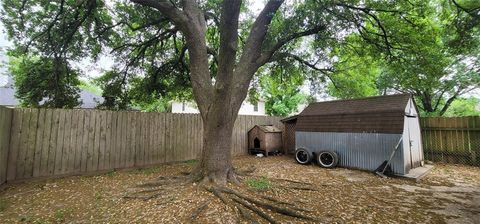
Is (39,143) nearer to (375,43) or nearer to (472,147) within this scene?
(375,43)

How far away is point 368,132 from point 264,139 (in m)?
4.30

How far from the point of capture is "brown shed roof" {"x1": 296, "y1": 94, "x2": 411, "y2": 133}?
22.5 feet

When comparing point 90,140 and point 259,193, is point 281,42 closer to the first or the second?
point 259,193

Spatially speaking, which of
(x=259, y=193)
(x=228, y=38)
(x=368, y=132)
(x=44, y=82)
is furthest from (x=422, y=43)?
(x=44, y=82)

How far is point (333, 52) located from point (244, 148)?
5586 mm

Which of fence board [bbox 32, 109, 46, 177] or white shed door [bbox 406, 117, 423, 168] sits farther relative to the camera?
white shed door [bbox 406, 117, 423, 168]

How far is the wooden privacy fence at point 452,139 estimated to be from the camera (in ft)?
26.1

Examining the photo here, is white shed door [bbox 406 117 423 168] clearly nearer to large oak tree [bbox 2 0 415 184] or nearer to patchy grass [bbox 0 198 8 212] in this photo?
large oak tree [bbox 2 0 415 184]

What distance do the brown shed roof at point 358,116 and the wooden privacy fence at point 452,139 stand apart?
9.45 ft

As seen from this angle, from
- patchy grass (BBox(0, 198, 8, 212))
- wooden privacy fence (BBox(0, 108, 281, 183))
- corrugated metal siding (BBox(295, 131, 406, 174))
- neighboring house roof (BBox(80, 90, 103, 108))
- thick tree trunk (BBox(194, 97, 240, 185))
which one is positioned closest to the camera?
patchy grass (BBox(0, 198, 8, 212))

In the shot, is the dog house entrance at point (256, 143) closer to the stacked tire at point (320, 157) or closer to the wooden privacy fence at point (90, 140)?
the stacked tire at point (320, 157)

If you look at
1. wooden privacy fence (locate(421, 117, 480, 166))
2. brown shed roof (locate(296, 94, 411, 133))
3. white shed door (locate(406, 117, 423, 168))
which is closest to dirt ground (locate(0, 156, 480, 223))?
white shed door (locate(406, 117, 423, 168))

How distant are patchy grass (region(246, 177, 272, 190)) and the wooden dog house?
462 centimetres

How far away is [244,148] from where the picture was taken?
10680mm
